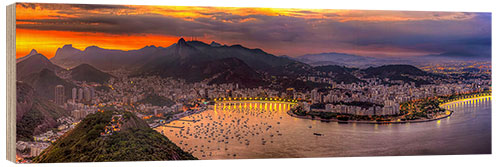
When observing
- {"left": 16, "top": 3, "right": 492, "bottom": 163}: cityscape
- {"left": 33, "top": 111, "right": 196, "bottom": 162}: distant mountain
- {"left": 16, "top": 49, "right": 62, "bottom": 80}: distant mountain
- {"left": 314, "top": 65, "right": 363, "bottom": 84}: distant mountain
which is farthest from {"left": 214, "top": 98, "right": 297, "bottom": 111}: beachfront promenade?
{"left": 16, "top": 49, "right": 62, "bottom": 80}: distant mountain

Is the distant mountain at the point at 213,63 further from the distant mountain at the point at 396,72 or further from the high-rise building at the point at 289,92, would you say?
the distant mountain at the point at 396,72

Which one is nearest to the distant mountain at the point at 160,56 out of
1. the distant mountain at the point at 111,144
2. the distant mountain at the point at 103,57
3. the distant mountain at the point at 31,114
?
the distant mountain at the point at 103,57

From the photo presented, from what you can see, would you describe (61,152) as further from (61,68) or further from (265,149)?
(265,149)

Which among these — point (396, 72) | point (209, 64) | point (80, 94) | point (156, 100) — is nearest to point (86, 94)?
point (80, 94)

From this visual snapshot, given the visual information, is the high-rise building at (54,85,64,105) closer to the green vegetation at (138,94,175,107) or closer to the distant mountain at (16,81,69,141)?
the distant mountain at (16,81,69,141)

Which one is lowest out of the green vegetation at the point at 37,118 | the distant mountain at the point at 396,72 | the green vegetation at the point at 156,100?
the green vegetation at the point at 37,118

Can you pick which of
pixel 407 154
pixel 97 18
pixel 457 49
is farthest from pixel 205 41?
pixel 457 49

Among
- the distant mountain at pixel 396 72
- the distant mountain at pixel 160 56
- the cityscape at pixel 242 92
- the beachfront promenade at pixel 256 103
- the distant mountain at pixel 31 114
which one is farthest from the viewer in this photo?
the distant mountain at pixel 396 72

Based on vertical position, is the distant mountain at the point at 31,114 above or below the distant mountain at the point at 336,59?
below
